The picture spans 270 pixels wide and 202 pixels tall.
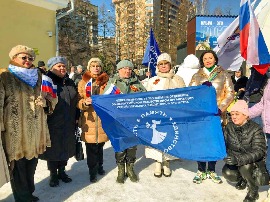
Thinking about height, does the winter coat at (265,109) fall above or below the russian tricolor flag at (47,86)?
below

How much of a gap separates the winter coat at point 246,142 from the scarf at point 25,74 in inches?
92.9

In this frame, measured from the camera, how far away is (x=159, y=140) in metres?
3.56

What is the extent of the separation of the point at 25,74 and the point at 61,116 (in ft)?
2.65

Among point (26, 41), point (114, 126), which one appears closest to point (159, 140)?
point (114, 126)

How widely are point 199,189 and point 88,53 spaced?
26.1 m

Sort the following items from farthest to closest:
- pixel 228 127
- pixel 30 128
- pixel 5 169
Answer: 1. pixel 228 127
2. pixel 30 128
3. pixel 5 169

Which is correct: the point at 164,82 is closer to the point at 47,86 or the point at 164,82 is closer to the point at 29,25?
the point at 47,86

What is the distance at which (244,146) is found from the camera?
10.6 feet

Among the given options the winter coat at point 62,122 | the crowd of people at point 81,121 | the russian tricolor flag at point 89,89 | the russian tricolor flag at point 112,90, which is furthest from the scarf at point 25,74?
the russian tricolor flag at point 112,90

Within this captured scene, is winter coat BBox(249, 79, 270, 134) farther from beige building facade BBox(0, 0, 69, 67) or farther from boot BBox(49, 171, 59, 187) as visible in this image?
beige building facade BBox(0, 0, 69, 67)

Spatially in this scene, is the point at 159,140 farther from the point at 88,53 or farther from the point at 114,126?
the point at 88,53

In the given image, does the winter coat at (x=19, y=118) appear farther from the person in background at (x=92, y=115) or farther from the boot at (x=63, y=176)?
the boot at (x=63, y=176)

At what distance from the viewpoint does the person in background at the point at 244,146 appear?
313cm

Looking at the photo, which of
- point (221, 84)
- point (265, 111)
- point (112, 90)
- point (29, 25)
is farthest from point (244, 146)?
point (29, 25)
